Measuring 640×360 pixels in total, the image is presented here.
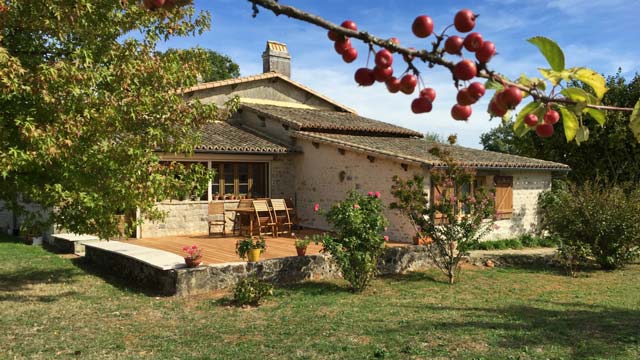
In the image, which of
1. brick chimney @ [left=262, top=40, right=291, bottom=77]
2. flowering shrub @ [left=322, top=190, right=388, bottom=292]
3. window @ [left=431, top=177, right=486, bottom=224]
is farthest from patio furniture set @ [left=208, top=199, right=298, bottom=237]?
brick chimney @ [left=262, top=40, right=291, bottom=77]

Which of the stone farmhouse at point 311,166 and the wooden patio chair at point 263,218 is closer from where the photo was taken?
the wooden patio chair at point 263,218

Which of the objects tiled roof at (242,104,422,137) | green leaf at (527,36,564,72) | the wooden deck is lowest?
the wooden deck

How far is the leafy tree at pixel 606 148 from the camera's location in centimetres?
1988

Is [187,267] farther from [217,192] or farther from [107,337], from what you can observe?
[217,192]

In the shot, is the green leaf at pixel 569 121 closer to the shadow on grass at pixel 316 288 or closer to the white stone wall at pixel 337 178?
the shadow on grass at pixel 316 288

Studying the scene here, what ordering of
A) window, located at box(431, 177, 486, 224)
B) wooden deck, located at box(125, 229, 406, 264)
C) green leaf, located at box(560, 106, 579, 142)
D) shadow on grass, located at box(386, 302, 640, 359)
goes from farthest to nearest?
wooden deck, located at box(125, 229, 406, 264) → window, located at box(431, 177, 486, 224) → shadow on grass, located at box(386, 302, 640, 359) → green leaf, located at box(560, 106, 579, 142)

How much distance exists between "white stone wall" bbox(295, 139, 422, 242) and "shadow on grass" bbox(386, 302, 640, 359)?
5.66 m

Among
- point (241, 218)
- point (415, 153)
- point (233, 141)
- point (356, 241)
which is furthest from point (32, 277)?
point (415, 153)

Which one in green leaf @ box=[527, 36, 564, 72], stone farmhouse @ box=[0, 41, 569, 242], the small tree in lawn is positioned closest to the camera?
green leaf @ box=[527, 36, 564, 72]

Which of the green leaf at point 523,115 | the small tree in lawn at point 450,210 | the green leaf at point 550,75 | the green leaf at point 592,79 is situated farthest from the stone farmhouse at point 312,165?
the green leaf at point 550,75

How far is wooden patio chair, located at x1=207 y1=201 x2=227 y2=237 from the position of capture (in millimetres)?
15548

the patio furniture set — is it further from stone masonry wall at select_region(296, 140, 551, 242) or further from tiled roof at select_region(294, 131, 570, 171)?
tiled roof at select_region(294, 131, 570, 171)

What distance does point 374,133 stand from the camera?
2030cm

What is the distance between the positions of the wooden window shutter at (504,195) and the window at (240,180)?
7.57 meters
